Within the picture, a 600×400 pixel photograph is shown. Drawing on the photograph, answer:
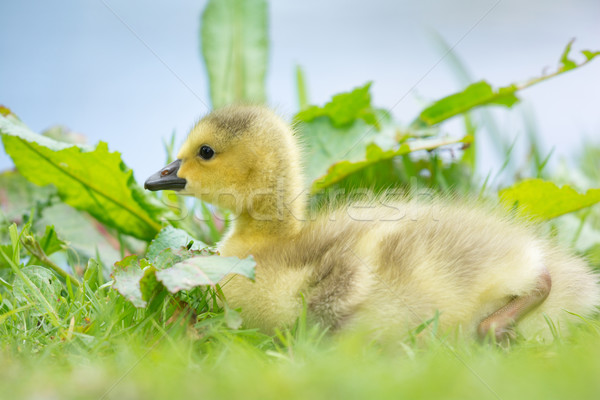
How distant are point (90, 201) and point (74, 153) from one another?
0.23 m

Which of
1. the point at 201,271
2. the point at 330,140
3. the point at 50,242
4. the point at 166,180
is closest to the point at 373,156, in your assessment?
the point at 330,140

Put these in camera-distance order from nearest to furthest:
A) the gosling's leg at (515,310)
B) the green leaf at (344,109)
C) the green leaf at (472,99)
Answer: the gosling's leg at (515,310) < the green leaf at (472,99) < the green leaf at (344,109)

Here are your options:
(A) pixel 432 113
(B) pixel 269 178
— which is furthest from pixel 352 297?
(A) pixel 432 113

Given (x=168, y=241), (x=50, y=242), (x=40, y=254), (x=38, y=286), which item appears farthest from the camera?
(x=50, y=242)

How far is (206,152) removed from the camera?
1864 mm

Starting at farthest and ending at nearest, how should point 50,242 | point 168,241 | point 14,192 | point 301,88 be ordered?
point 301,88 < point 14,192 < point 50,242 < point 168,241

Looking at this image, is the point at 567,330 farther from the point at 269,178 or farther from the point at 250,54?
the point at 250,54

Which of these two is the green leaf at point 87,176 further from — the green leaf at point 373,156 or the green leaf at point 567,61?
the green leaf at point 567,61

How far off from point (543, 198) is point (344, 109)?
880mm

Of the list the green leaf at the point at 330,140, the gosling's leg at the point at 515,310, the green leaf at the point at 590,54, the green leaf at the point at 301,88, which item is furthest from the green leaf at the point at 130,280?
the green leaf at the point at 301,88

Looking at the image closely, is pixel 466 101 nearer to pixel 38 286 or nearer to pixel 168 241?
pixel 168 241

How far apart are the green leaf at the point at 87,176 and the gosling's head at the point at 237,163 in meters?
0.34

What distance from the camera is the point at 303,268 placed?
5.10ft

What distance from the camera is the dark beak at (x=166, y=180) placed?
6.08ft
